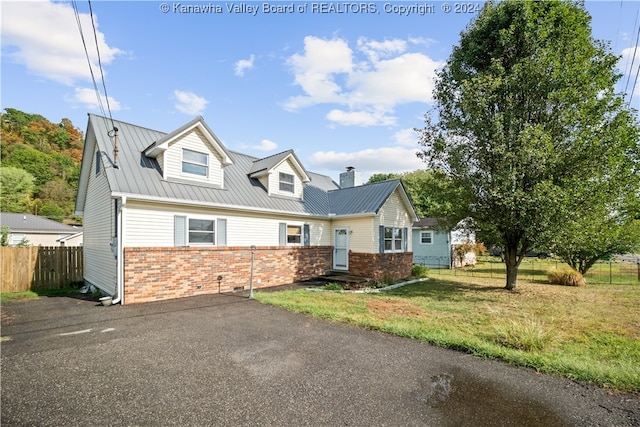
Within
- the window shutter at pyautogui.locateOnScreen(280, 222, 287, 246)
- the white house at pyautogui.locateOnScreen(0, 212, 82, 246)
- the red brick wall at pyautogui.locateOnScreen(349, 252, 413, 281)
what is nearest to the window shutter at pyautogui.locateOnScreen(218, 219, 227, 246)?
the window shutter at pyautogui.locateOnScreen(280, 222, 287, 246)

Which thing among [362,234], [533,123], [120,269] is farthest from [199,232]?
[533,123]

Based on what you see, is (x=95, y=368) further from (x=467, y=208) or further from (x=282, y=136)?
(x=282, y=136)

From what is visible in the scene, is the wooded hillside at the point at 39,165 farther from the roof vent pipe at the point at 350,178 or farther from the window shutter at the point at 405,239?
the window shutter at the point at 405,239

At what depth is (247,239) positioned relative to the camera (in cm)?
1263

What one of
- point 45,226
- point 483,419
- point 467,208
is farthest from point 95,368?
point 45,226

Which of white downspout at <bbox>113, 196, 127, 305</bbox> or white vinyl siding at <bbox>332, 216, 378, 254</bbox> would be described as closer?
white downspout at <bbox>113, 196, 127, 305</bbox>

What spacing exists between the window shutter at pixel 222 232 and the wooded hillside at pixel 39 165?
45.6 meters

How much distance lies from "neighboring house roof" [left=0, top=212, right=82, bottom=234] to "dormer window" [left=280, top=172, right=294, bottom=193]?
83.0 ft

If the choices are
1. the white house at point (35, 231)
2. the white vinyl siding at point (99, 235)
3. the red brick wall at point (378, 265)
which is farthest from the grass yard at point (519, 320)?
the white house at point (35, 231)

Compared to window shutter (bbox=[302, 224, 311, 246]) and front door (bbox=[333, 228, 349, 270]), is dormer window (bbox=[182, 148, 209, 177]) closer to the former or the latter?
window shutter (bbox=[302, 224, 311, 246])

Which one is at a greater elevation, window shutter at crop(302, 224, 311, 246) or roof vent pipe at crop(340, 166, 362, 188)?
roof vent pipe at crop(340, 166, 362, 188)

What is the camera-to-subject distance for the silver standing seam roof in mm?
10172

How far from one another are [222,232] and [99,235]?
4.75 meters

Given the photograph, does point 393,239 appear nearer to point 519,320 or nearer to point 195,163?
point 519,320
